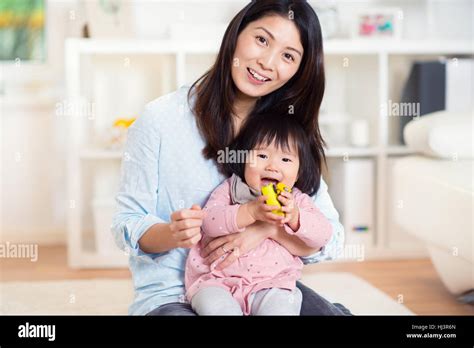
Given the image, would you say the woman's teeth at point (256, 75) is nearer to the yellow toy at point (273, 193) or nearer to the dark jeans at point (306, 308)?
the yellow toy at point (273, 193)

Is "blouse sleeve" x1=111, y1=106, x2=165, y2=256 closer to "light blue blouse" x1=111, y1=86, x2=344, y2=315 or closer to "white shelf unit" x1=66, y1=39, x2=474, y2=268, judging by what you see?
"light blue blouse" x1=111, y1=86, x2=344, y2=315

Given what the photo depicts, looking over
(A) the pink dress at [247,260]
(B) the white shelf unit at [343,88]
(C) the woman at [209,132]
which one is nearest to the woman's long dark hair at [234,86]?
(C) the woman at [209,132]

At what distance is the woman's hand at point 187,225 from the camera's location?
1.15m

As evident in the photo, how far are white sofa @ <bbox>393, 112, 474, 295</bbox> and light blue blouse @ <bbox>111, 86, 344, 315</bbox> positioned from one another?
1.97 ft

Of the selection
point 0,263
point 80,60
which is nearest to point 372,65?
point 80,60

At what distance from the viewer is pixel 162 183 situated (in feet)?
4.58

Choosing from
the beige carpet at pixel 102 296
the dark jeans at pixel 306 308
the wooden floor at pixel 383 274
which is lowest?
the wooden floor at pixel 383 274

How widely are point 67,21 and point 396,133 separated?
55.1 inches

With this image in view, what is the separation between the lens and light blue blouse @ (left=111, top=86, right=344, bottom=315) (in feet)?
4.43

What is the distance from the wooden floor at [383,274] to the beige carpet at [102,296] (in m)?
0.07

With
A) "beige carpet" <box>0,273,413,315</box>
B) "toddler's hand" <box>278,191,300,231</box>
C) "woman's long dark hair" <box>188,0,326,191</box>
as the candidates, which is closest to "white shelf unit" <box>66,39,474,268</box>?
"beige carpet" <box>0,273,413,315</box>

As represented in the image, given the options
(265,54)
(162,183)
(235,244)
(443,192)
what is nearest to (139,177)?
(162,183)

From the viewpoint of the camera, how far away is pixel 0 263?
274 centimetres

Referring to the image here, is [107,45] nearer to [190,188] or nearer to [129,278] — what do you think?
[129,278]
